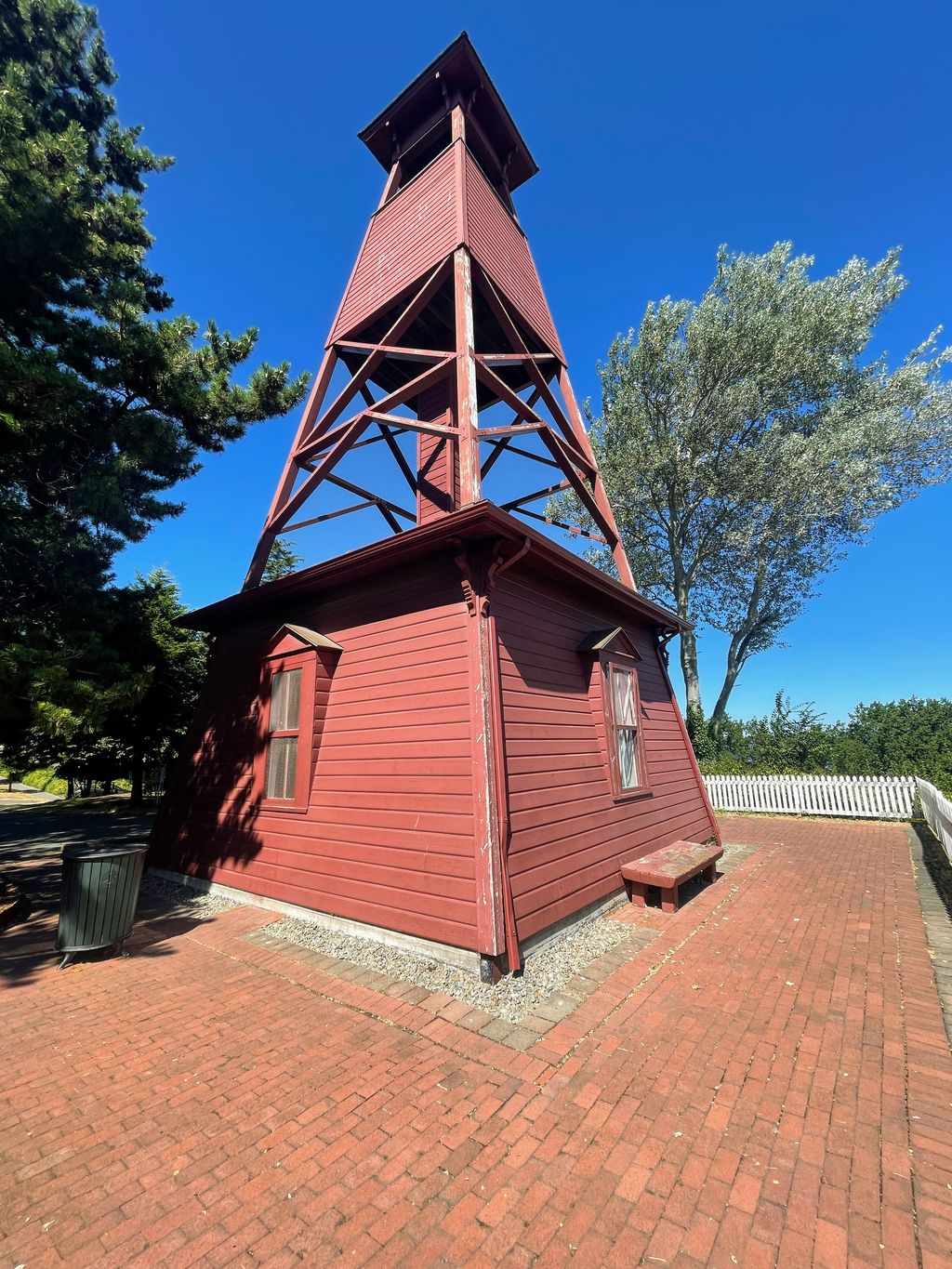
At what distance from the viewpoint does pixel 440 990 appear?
3934mm

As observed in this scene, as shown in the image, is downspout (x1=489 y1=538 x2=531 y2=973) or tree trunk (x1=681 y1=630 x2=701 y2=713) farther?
tree trunk (x1=681 y1=630 x2=701 y2=713)

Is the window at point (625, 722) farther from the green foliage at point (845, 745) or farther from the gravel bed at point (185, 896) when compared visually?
the green foliage at point (845, 745)

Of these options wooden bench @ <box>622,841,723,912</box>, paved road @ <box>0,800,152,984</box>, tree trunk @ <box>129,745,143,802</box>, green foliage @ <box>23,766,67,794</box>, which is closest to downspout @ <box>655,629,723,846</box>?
wooden bench @ <box>622,841,723,912</box>

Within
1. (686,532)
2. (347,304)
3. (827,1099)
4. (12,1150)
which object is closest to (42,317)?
(347,304)

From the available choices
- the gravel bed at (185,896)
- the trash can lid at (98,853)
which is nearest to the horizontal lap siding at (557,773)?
the trash can lid at (98,853)

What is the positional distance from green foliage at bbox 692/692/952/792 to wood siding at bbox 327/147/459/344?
51.4 ft

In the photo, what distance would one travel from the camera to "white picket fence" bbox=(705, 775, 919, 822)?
1246 centimetres

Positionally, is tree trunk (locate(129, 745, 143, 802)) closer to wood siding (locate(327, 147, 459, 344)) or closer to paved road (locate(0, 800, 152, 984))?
paved road (locate(0, 800, 152, 984))

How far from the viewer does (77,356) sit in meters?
7.93

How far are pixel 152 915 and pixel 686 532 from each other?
2003 cm

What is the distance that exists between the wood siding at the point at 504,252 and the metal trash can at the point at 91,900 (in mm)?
8806

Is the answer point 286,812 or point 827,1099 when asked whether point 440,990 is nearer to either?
point 827,1099

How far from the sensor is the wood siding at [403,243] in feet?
24.7

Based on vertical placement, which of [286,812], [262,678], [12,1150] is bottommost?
[12,1150]
